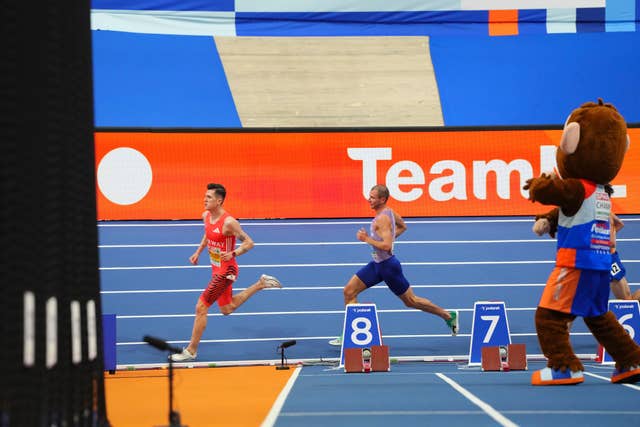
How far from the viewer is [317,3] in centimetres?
1562

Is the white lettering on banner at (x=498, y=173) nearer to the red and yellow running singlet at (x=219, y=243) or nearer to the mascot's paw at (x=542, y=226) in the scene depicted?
the red and yellow running singlet at (x=219, y=243)

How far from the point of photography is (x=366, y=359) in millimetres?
8422

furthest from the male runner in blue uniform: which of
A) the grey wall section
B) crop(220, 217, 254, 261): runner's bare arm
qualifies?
the grey wall section

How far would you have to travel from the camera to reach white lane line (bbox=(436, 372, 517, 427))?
4.64m

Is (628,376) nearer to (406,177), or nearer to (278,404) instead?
(278,404)

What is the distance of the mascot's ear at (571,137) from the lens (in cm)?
652

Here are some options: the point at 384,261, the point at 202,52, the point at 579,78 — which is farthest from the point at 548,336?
the point at 202,52

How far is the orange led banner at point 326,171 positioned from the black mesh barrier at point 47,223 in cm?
725

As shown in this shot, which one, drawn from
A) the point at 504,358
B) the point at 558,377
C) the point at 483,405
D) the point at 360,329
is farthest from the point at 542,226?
Result: the point at 360,329

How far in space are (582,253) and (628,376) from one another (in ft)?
3.02

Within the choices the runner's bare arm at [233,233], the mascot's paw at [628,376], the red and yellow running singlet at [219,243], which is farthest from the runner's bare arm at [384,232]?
the mascot's paw at [628,376]

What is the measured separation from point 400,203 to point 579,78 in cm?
456

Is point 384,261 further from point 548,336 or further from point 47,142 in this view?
point 47,142

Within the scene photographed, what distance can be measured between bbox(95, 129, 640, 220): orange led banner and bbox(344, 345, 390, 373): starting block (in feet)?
10.3
